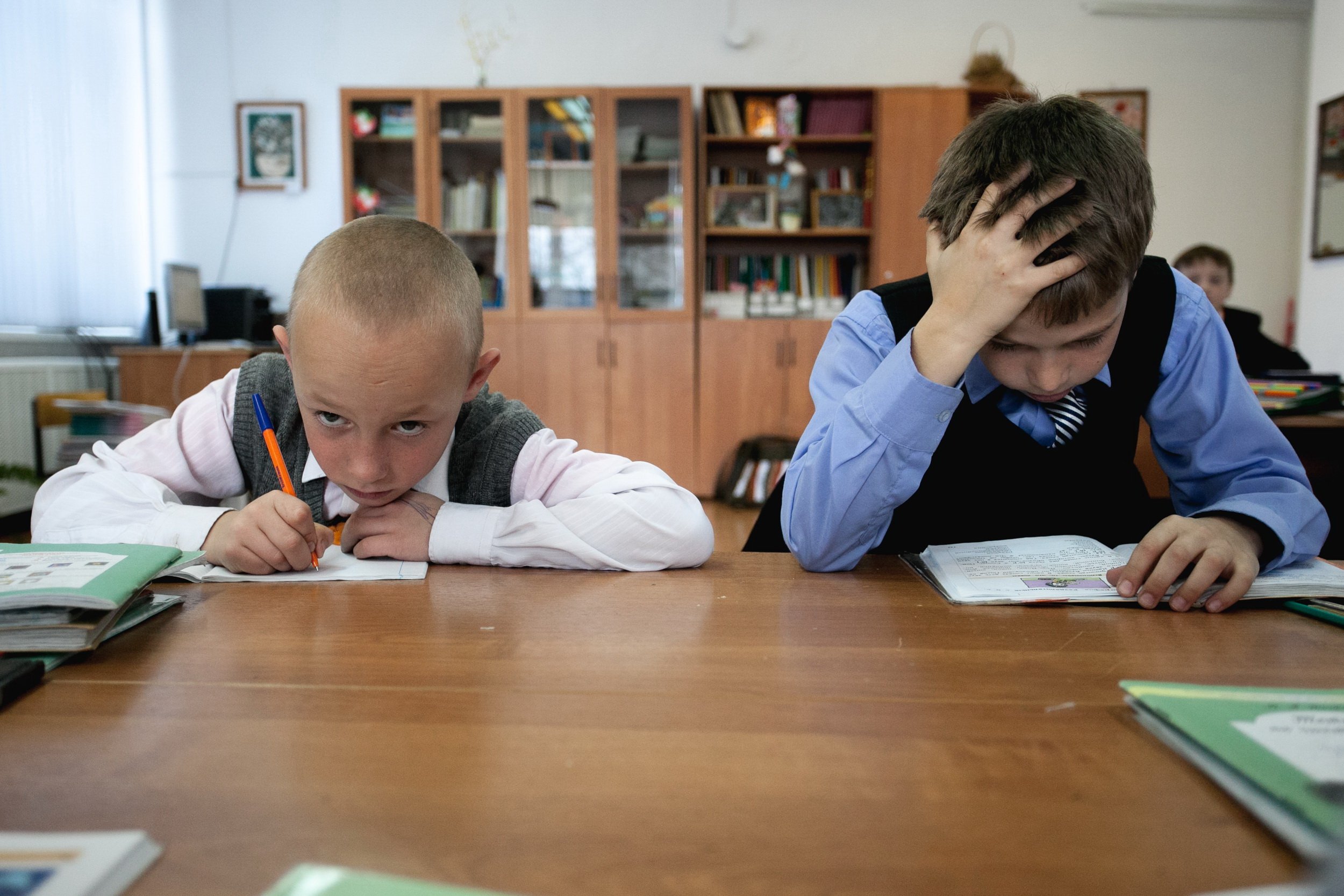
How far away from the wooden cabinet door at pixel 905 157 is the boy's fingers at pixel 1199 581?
12.4 ft

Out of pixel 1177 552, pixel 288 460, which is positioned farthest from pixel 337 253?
pixel 1177 552

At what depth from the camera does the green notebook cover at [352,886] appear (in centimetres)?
33

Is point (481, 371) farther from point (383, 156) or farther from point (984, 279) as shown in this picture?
point (383, 156)

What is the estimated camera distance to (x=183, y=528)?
966mm

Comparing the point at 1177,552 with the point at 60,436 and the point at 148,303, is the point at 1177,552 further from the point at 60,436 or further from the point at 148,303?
the point at 148,303

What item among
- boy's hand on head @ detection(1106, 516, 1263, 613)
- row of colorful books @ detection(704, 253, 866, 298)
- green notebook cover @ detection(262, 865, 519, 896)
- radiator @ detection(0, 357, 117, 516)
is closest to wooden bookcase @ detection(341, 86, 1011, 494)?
row of colorful books @ detection(704, 253, 866, 298)

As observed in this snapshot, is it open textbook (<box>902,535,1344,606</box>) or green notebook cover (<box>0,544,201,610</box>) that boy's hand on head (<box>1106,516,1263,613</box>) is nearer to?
open textbook (<box>902,535,1344,606</box>)

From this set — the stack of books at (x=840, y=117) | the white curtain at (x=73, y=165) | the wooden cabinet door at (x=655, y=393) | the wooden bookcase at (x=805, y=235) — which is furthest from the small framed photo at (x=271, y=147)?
the stack of books at (x=840, y=117)

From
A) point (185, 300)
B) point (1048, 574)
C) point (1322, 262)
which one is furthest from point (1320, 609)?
point (1322, 262)

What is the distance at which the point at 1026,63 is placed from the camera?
4.73m

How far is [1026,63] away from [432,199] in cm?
327

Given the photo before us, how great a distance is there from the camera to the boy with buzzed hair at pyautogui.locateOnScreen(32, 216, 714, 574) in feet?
2.92

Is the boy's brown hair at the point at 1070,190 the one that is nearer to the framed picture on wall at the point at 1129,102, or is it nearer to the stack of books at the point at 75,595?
the stack of books at the point at 75,595

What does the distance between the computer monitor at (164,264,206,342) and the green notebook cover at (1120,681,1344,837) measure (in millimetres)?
4365
